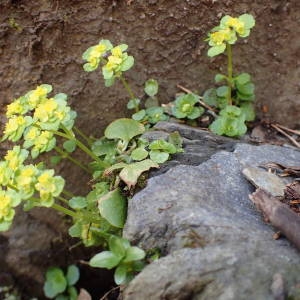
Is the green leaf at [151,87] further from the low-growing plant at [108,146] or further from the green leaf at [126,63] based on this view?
the green leaf at [126,63]

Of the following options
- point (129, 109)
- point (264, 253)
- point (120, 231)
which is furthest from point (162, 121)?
point (264, 253)

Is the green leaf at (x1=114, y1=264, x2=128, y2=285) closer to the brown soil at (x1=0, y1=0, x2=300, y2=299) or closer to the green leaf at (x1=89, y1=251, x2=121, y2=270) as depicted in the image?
the green leaf at (x1=89, y1=251, x2=121, y2=270)

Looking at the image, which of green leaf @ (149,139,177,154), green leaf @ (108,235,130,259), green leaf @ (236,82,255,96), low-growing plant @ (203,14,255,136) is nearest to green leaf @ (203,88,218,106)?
low-growing plant @ (203,14,255,136)

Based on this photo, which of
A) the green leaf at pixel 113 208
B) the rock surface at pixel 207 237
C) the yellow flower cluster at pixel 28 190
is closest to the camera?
the rock surface at pixel 207 237

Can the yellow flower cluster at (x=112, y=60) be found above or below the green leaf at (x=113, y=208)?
above

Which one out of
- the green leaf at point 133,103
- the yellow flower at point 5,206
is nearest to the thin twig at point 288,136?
the green leaf at point 133,103

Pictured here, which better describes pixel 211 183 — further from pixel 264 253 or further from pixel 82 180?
pixel 82 180

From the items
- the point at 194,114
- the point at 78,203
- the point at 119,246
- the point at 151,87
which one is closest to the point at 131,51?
the point at 151,87
